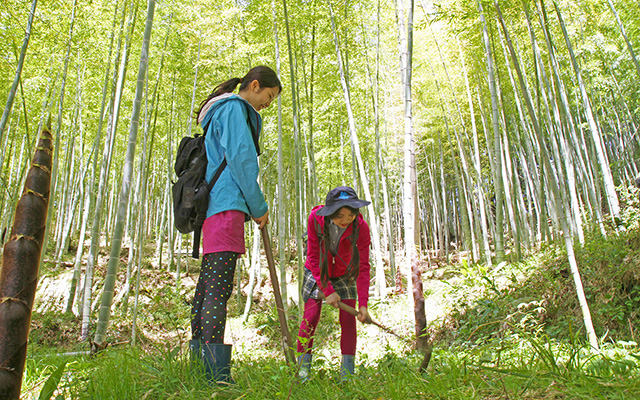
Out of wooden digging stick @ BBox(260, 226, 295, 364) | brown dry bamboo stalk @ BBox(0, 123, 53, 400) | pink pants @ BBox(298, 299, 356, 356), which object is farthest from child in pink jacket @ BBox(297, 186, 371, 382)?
brown dry bamboo stalk @ BBox(0, 123, 53, 400)

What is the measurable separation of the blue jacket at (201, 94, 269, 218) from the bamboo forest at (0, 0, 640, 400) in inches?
0.7

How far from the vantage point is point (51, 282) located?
7160 mm

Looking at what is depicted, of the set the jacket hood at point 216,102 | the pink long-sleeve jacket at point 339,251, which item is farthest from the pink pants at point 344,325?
the jacket hood at point 216,102

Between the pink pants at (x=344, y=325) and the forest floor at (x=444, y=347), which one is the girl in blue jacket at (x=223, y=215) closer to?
the forest floor at (x=444, y=347)

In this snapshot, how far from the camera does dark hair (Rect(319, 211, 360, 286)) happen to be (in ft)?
7.25

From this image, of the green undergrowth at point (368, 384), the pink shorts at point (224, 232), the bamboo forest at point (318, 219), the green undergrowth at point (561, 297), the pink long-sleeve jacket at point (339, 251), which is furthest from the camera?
the green undergrowth at point (561, 297)

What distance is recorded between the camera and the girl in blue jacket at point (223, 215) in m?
1.54

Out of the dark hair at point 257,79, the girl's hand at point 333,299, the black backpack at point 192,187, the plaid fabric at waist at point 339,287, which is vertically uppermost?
the dark hair at point 257,79

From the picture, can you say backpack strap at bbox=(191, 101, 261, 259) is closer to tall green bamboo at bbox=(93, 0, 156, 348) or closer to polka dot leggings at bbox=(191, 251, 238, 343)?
polka dot leggings at bbox=(191, 251, 238, 343)

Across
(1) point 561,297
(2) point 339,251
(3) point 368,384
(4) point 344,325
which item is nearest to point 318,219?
(2) point 339,251

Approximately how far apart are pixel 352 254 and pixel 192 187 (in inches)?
41.8

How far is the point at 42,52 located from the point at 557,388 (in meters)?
7.33

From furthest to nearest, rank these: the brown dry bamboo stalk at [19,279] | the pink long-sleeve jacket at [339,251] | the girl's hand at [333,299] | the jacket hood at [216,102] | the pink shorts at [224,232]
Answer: the pink long-sleeve jacket at [339,251]
the girl's hand at [333,299]
the jacket hood at [216,102]
the pink shorts at [224,232]
the brown dry bamboo stalk at [19,279]

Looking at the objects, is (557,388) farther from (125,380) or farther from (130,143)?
(130,143)
